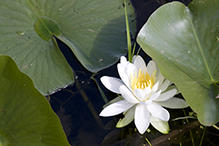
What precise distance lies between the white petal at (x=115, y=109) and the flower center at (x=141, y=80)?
146mm

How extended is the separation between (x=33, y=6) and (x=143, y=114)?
127 centimetres

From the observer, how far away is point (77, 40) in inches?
67.8

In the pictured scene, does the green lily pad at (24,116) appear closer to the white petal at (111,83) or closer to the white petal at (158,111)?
the white petal at (111,83)

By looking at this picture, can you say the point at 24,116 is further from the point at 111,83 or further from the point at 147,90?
the point at 147,90

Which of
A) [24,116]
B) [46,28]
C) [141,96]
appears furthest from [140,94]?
[46,28]

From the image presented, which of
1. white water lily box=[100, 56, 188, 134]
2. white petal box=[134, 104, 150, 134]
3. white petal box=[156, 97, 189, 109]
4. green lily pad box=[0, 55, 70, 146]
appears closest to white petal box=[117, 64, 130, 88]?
white water lily box=[100, 56, 188, 134]

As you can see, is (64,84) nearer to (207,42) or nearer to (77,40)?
(77,40)

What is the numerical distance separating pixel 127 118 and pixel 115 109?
17cm

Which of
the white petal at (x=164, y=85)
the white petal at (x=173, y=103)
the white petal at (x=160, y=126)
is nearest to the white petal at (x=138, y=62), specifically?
the white petal at (x=164, y=85)

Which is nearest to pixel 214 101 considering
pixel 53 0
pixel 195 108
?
pixel 195 108

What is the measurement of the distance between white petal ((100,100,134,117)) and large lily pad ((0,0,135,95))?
403mm

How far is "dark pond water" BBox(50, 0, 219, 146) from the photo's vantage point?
164 cm

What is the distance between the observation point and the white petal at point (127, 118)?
1.57 m

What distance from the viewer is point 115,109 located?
147 centimetres
